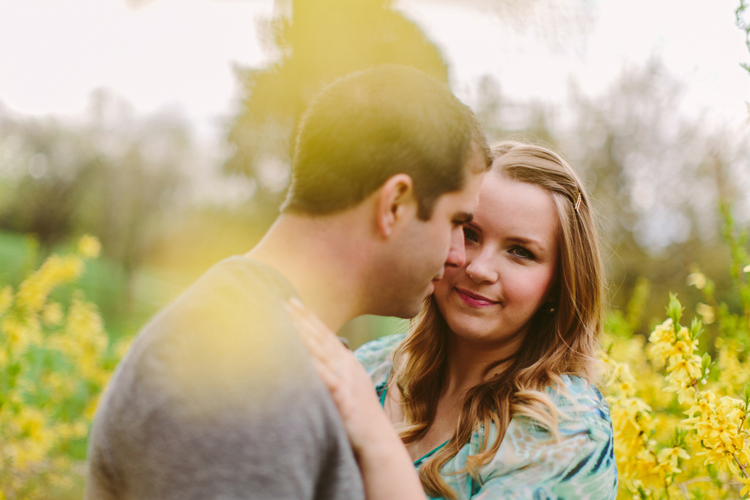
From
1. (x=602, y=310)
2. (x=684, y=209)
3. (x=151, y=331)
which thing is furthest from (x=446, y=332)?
(x=684, y=209)

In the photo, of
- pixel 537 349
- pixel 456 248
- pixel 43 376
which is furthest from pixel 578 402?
pixel 43 376

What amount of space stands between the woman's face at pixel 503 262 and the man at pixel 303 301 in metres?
0.36

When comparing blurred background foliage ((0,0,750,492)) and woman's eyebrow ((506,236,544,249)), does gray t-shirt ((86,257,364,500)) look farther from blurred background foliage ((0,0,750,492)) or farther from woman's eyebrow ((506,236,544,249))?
blurred background foliage ((0,0,750,492))

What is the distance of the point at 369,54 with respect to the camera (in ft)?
14.5

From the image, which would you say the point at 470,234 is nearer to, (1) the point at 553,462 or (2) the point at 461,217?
(2) the point at 461,217

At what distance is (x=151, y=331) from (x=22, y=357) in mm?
3590

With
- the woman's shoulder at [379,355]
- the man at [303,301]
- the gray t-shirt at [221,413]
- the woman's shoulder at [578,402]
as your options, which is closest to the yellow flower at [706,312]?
the woman's shoulder at [578,402]

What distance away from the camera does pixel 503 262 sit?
1.81 m

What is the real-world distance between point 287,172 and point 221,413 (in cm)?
520

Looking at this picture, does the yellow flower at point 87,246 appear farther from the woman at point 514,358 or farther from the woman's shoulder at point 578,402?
the woman's shoulder at point 578,402

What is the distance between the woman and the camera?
151 cm

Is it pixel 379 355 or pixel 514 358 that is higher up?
pixel 514 358

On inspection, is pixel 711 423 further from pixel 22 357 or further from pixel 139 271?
pixel 139 271

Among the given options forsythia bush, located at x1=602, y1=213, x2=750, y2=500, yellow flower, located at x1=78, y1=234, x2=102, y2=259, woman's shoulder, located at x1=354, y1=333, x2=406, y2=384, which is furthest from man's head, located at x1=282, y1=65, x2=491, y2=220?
yellow flower, located at x1=78, y1=234, x2=102, y2=259
